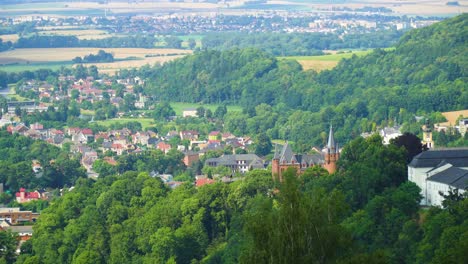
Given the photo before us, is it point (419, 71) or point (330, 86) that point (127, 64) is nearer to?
point (330, 86)

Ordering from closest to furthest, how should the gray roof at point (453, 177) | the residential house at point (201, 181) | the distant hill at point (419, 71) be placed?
the gray roof at point (453, 177) < the residential house at point (201, 181) < the distant hill at point (419, 71)

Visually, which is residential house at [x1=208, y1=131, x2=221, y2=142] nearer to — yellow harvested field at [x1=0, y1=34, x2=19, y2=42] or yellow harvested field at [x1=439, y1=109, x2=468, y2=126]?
yellow harvested field at [x1=439, y1=109, x2=468, y2=126]

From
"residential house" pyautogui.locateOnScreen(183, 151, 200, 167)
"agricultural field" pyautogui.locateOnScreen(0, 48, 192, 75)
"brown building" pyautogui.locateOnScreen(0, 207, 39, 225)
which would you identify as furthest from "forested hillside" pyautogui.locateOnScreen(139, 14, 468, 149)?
"brown building" pyautogui.locateOnScreen(0, 207, 39, 225)

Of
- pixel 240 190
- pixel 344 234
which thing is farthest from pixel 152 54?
pixel 344 234

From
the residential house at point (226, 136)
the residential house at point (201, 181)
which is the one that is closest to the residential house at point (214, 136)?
the residential house at point (226, 136)

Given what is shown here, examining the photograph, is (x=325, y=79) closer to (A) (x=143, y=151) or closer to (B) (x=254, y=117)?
(B) (x=254, y=117)

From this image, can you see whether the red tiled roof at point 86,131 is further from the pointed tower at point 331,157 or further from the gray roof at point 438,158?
the gray roof at point 438,158
